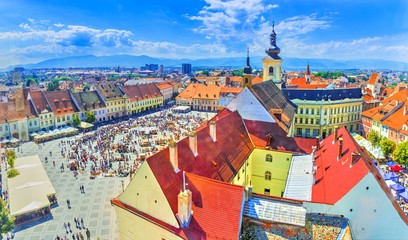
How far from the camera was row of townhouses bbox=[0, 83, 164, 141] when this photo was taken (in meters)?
55.0

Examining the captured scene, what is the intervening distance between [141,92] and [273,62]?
157ft

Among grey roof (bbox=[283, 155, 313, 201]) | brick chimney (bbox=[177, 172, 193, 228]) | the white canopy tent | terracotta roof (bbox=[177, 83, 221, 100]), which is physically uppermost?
terracotta roof (bbox=[177, 83, 221, 100])

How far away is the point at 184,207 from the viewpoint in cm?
1530

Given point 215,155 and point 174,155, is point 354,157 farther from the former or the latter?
point 174,155

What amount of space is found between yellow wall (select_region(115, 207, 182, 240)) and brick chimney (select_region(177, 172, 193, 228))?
0.90 m

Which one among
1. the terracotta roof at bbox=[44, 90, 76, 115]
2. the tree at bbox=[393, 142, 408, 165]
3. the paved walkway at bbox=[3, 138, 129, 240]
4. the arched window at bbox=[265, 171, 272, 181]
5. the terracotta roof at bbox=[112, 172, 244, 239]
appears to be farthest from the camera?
the terracotta roof at bbox=[44, 90, 76, 115]

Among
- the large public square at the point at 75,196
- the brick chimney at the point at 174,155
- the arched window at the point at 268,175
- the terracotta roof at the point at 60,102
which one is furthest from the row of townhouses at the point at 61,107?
the brick chimney at the point at 174,155

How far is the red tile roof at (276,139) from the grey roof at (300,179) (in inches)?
45.1

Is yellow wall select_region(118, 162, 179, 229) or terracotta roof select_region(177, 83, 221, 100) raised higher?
terracotta roof select_region(177, 83, 221, 100)

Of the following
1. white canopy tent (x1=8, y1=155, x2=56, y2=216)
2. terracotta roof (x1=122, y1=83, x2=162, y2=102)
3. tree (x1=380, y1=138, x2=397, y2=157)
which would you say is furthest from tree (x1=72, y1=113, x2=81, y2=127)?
tree (x1=380, y1=138, x2=397, y2=157)

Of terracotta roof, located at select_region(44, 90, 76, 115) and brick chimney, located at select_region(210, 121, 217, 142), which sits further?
terracotta roof, located at select_region(44, 90, 76, 115)

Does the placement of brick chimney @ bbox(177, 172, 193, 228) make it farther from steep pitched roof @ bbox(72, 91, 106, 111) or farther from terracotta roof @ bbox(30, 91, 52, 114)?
steep pitched roof @ bbox(72, 91, 106, 111)

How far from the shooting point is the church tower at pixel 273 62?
55862mm

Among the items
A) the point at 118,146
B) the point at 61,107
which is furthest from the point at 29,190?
the point at 61,107
